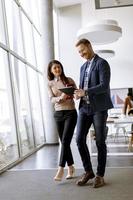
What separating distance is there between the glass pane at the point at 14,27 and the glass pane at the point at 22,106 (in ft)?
1.11

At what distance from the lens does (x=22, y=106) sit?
7051 mm

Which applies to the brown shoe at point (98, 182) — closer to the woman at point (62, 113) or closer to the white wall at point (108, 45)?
the woman at point (62, 113)

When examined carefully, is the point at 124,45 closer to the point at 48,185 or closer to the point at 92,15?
the point at 92,15

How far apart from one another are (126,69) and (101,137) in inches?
362

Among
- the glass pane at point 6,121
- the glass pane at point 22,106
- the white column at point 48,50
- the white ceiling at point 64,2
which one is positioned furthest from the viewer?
the white ceiling at point 64,2

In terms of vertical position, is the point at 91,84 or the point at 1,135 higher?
the point at 91,84

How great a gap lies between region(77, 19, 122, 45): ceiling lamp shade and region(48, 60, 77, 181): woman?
9.81ft

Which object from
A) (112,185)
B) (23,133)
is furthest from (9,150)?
(112,185)

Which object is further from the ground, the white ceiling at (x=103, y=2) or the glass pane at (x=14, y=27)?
the white ceiling at (x=103, y=2)

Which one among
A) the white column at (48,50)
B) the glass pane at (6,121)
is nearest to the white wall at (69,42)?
the white column at (48,50)

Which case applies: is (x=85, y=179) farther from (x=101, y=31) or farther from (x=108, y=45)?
(x=108, y=45)

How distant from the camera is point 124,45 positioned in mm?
12242

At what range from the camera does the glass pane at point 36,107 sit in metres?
8.30

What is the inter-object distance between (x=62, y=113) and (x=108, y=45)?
29.8 ft
